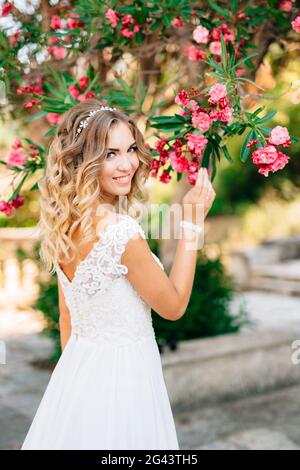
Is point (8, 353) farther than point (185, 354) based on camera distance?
Yes

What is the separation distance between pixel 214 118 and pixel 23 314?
6.86 metres

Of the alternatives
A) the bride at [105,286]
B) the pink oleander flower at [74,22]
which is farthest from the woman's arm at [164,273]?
the pink oleander flower at [74,22]

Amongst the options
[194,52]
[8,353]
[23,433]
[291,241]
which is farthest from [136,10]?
[291,241]

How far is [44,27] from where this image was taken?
3742mm

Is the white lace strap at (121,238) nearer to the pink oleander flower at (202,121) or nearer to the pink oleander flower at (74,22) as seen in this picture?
the pink oleander flower at (202,121)

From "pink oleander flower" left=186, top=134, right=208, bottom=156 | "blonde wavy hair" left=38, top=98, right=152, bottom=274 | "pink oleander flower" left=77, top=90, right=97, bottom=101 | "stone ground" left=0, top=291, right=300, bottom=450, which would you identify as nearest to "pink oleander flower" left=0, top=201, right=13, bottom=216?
A: "pink oleander flower" left=77, top=90, right=97, bottom=101

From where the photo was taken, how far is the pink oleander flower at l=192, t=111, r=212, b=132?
2369 mm

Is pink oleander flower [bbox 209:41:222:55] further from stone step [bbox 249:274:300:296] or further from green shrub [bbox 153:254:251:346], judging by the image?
stone step [bbox 249:274:300:296]

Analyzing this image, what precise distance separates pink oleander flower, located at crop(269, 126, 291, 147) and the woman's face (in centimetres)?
51

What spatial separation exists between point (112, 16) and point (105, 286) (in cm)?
170

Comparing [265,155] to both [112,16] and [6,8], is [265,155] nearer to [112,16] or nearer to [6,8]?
[112,16]

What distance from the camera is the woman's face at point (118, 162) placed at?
2211 mm

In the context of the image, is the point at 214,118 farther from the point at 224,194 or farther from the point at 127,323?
the point at 224,194

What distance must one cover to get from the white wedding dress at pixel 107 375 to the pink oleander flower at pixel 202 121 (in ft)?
1.61
